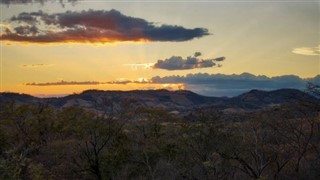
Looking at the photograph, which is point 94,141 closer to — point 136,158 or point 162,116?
point 136,158

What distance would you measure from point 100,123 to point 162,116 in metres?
19.1

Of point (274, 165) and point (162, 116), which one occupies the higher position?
point (162, 116)

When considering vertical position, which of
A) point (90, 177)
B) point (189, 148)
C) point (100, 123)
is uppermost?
point (100, 123)

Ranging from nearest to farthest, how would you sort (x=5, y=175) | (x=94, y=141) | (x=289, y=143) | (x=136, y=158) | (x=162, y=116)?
(x=5, y=175) → (x=94, y=141) → (x=136, y=158) → (x=289, y=143) → (x=162, y=116)

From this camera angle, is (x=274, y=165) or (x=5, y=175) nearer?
(x=5, y=175)

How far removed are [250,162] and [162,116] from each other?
20961mm

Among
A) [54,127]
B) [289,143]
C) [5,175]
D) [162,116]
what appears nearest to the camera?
[5,175]

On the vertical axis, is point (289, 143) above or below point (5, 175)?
below

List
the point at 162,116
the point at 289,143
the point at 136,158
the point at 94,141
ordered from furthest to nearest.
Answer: the point at 162,116 → the point at 289,143 → the point at 136,158 → the point at 94,141

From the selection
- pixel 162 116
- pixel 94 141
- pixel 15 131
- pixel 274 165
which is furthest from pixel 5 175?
pixel 15 131

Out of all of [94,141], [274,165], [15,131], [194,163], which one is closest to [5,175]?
[94,141]

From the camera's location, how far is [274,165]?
59531 mm

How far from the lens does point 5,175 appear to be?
18.8 m

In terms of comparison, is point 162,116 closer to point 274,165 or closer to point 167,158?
point 167,158
